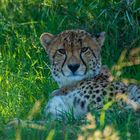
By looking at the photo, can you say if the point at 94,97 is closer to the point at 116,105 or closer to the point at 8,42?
the point at 116,105

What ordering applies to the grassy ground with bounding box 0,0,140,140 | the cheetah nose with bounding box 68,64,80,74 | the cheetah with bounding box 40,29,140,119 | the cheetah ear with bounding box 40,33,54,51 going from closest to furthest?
the cheetah with bounding box 40,29,140,119 → the cheetah nose with bounding box 68,64,80,74 → the cheetah ear with bounding box 40,33,54,51 → the grassy ground with bounding box 0,0,140,140

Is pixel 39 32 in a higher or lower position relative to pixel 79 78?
higher

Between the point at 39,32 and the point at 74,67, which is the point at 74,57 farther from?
the point at 39,32

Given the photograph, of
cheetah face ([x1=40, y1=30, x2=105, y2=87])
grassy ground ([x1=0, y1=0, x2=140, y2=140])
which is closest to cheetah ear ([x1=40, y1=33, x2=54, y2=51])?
cheetah face ([x1=40, y1=30, x2=105, y2=87])

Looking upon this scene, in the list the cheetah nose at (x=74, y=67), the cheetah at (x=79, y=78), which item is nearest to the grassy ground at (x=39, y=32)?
the cheetah at (x=79, y=78)

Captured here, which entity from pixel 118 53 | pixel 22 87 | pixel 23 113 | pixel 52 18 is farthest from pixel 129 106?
pixel 52 18

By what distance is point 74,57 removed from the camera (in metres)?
6.37

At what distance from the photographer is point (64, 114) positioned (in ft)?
18.9

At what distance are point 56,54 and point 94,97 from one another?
715 mm

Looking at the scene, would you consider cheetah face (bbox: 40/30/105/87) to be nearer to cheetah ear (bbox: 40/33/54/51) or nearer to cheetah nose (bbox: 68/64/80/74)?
cheetah nose (bbox: 68/64/80/74)

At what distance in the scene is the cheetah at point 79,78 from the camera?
6.00 metres

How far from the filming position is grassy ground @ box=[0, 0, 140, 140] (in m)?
6.96

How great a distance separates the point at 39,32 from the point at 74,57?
2.32m

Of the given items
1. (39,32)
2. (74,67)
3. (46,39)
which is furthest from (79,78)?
(39,32)
